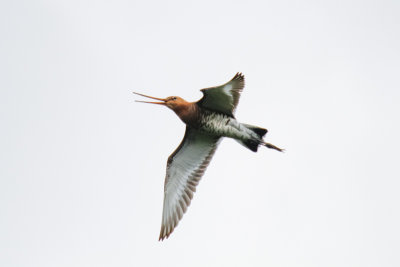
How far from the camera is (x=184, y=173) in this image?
14.1 meters

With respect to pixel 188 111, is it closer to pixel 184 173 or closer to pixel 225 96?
pixel 225 96

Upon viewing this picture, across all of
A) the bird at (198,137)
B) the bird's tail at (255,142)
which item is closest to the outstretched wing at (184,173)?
the bird at (198,137)

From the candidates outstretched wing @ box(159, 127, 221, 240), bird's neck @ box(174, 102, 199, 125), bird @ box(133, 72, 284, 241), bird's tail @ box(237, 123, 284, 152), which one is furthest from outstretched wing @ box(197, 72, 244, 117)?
outstretched wing @ box(159, 127, 221, 240)

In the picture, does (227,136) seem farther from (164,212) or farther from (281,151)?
(164,212)

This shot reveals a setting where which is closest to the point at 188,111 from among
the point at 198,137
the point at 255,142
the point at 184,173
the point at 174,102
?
the point at 174,102

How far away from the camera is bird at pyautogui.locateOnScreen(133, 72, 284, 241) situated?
12.7 m

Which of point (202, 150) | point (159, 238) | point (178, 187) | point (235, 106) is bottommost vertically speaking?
point (159, 238)

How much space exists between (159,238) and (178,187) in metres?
1.21

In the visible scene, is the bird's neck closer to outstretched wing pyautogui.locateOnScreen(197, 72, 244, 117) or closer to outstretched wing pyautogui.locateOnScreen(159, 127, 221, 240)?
outstretched wing pyautogui.locateOnScreen(197, 72, 244, 117)

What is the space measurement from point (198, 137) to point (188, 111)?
999 mm

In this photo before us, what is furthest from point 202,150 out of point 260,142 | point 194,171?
point 260,142

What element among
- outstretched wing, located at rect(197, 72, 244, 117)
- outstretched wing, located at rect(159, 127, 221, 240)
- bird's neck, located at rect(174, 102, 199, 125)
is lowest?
outstretched wing, located at rect(159, 127, 221, 240)

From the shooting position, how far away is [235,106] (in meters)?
12.8

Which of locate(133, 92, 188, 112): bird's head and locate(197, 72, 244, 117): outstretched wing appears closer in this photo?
locate(197, 72, 244, 117): outstretched wing
